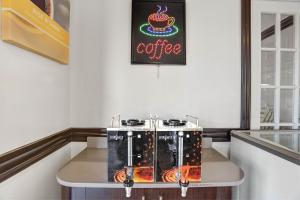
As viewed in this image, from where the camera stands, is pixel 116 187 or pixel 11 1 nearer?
pixel 11 1

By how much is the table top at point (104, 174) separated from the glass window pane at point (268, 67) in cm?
93

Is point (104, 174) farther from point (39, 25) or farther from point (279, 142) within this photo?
point (279, 142)

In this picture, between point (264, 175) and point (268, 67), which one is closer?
point (264, 175)

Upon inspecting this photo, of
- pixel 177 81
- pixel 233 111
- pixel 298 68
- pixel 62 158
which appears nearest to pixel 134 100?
pixel 177 81

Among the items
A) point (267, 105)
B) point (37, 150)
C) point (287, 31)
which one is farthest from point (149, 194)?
point (287, 31)

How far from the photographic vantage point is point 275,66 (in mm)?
2246

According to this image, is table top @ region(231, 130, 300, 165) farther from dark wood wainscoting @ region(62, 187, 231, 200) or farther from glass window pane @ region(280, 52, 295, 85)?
glass window pane @ region(280, 52, 295, 85)

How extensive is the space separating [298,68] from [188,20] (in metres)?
1.11

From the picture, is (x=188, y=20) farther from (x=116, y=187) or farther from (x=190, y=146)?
(x=116, y=187)

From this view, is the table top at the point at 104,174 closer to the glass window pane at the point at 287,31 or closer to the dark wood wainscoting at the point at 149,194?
the dark wood wainscoting at the point at 149,194

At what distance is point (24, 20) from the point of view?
124cm

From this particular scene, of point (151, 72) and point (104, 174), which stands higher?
point (151, 72)

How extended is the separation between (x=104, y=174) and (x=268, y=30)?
192 cm

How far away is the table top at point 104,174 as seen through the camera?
1335 millimetres
